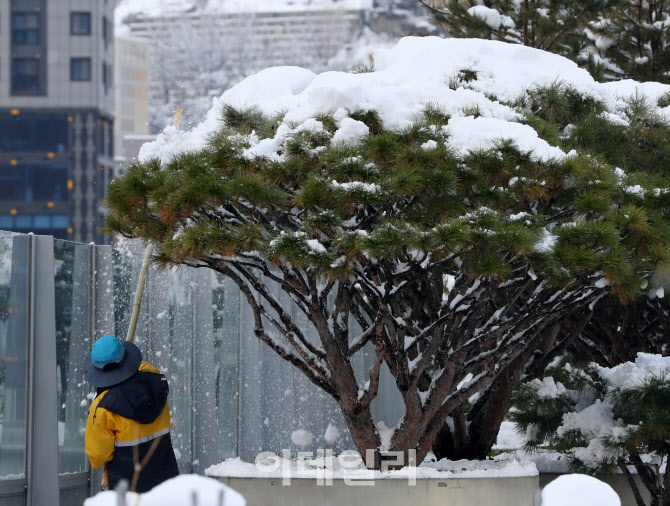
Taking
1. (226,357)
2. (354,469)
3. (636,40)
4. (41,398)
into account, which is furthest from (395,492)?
(636,40)

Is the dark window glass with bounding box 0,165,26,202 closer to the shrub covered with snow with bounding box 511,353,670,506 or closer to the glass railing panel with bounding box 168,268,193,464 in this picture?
the glass railing panel with bounding box 168,268,193,464

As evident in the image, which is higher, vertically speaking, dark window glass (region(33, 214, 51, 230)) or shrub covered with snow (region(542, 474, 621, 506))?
dark window glass (region(33, 214, 51, 230))

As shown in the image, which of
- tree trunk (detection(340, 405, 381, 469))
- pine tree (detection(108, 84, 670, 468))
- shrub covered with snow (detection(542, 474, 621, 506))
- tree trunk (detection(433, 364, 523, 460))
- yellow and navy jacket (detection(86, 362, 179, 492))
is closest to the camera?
shrub covered with snow (detection(542, 474, 621, 506))

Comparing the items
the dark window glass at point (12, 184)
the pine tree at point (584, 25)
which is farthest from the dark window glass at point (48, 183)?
the pine tree at point (584, 25)

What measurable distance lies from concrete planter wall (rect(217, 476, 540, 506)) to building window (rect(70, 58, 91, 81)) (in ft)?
144

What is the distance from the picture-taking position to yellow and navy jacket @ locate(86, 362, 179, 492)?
3.93 m

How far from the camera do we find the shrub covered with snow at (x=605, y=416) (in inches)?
191

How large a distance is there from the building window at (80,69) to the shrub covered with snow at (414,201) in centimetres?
4273

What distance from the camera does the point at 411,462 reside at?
492 centimetres

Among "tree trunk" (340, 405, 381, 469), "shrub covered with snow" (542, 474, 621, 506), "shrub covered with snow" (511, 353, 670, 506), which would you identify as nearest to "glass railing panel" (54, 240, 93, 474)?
"tree trunk" (340, 405, 381, 469)

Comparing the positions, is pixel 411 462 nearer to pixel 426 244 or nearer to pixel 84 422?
pixel 426 244

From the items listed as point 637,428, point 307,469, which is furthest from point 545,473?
point 307,469

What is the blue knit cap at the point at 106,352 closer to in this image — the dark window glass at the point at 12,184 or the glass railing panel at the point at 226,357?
the glass railing panel at the point at 226,357

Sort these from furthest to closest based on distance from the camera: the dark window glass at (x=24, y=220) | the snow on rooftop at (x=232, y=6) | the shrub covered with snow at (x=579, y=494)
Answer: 1. the dark window glass at (x=24, y=220)
2. the snow on rooftop at (x=232, y=6)
3. the shrub covered with snow at (x=579, y=494)
